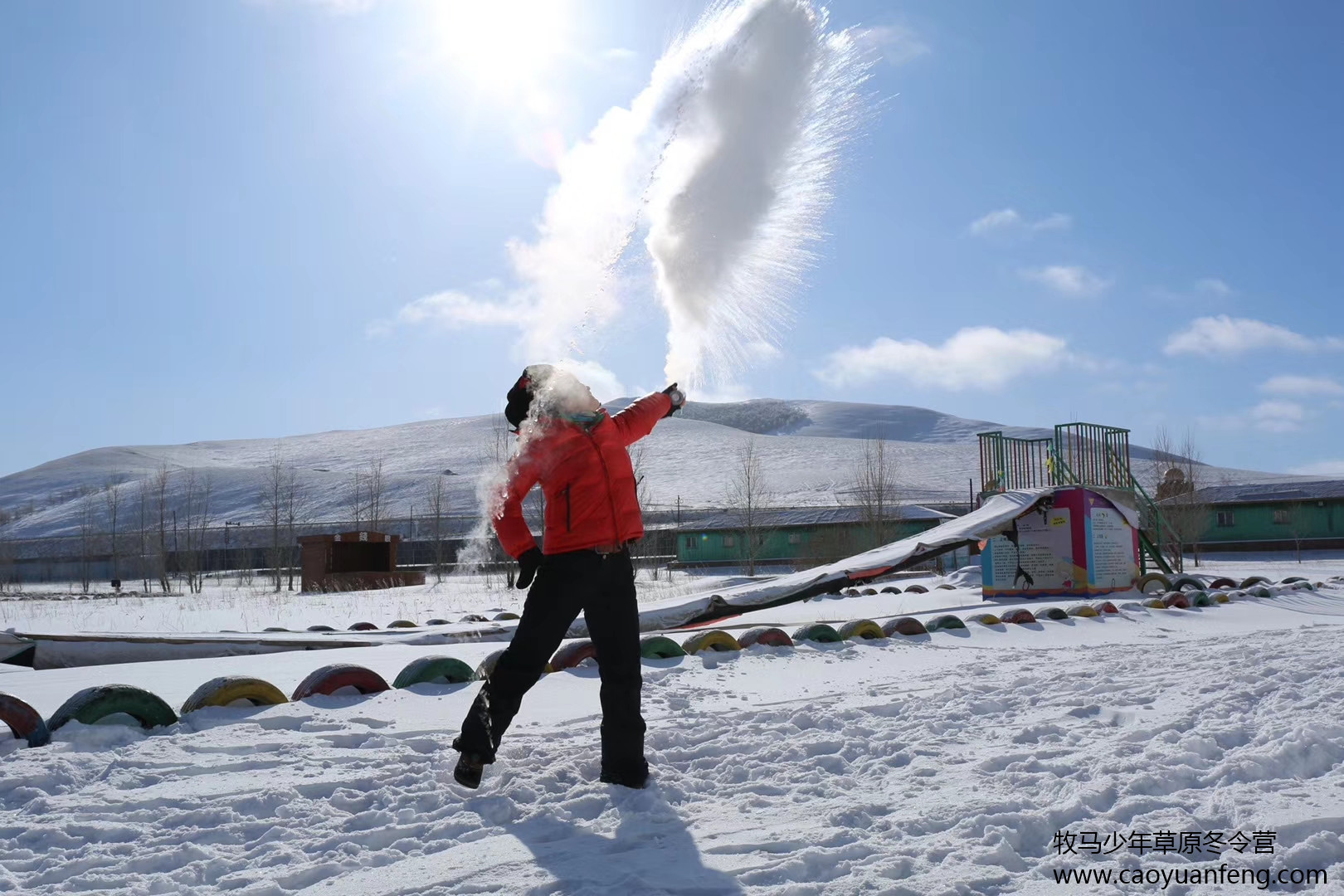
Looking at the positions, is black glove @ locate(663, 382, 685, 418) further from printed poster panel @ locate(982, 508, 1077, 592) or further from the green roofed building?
the green roofed building

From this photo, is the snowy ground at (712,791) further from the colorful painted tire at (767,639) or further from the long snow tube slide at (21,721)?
the colorful painted tire at (767,639)

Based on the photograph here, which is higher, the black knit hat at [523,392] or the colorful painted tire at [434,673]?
Result: the black knit hat at [523,392]

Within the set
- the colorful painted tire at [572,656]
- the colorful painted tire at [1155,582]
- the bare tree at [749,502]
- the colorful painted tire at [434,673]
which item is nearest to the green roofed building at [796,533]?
the bare tree at [749,502]

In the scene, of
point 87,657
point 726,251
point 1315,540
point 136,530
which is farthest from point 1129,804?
point 136,530

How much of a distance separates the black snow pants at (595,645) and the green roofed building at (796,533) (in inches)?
1458

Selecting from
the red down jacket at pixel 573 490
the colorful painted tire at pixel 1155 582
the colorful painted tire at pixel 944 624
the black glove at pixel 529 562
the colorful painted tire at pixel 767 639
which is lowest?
the colorful painted tire at pixel 1155 582

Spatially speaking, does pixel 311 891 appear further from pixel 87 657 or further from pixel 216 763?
pixel 87 657

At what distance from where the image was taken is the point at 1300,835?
305 centimetres

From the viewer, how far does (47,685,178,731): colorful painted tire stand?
4.57 metres

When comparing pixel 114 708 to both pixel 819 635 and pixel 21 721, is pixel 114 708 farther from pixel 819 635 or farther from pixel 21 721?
pixel 819 635

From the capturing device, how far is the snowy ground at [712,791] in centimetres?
290

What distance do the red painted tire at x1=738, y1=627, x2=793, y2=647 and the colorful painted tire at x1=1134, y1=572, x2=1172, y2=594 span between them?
12548mm

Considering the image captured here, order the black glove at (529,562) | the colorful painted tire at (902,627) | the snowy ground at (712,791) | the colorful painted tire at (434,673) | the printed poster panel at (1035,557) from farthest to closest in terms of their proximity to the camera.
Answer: the printed poster panel at (1035,557), the colorful painted tire at (902,627), the colorful painted tire at (434,673), the black glove at (529,562), the snowy ground at (712,791)

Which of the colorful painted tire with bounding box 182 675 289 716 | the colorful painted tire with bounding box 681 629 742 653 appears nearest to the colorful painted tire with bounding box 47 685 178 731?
the colorful painted tire with bounding box 182 675 289 716
